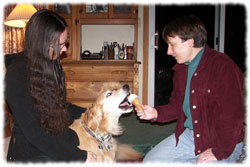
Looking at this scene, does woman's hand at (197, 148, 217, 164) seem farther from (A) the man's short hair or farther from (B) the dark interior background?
(B) the dark interior background

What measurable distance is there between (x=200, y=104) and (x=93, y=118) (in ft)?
2.63

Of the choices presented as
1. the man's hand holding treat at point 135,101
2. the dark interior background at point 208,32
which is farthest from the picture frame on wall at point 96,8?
the man's hand holding treat at point 135,101

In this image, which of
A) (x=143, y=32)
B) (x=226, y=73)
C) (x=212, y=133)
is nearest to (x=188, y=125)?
(x=212, y=133)

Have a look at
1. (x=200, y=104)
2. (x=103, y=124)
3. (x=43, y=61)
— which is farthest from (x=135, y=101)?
Answer: (x=43, y=61)

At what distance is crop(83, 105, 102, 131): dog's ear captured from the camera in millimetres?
1694

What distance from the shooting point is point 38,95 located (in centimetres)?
131

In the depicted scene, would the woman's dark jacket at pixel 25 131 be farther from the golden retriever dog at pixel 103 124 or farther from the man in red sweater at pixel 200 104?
the man in red sweater at pixel 200 104

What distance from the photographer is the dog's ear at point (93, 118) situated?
1694mm

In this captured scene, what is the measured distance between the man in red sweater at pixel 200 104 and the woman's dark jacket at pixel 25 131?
26.4 inches

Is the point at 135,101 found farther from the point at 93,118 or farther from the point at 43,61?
the point at 43,61

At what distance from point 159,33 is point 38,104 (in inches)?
125

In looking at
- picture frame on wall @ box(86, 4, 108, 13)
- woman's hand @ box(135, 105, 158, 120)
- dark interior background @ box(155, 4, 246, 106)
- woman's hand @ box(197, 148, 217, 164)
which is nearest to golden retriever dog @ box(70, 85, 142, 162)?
woman's hand @ box(135, 105, 158, 120)

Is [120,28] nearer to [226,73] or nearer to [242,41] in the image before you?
[242,41]

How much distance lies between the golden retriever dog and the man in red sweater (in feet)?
0.86
